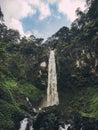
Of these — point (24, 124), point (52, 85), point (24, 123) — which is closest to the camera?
point (24, 124)

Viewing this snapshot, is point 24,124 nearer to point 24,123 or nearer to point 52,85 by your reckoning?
point 24,123

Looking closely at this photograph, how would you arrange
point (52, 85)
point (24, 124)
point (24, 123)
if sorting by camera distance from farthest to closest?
point (52, 85)
point (24, 123)
point (24, 124)

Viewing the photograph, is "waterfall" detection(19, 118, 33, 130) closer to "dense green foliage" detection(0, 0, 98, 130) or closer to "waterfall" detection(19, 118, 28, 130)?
"waterfall" detection(19, 118, 28, 130)

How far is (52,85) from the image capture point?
5322cm

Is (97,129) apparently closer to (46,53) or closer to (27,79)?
(27,79)

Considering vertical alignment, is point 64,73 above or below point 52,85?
above

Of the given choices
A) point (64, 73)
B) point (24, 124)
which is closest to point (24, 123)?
point (24, 124)

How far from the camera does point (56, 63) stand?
2251 inches

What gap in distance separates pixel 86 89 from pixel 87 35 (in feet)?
34.1

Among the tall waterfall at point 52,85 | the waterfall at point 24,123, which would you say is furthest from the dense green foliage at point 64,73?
the waterfall at point 24,123

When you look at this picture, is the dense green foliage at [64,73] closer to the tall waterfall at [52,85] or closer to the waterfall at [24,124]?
the tall waterfall at [52,85]

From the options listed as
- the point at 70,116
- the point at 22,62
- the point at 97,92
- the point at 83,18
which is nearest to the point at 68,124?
the point at 70,116

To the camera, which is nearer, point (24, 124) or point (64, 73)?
point (24, 124)

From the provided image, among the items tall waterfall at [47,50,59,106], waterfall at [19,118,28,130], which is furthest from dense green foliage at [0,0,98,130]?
waterfall at [19,118,28,130]
